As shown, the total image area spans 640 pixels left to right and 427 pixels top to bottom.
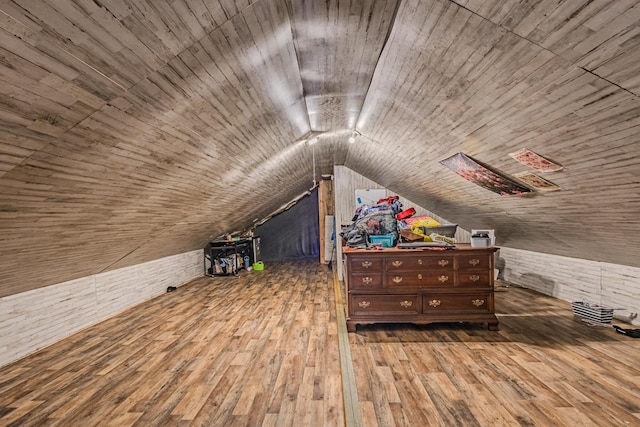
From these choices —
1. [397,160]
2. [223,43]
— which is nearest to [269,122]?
[223,43]

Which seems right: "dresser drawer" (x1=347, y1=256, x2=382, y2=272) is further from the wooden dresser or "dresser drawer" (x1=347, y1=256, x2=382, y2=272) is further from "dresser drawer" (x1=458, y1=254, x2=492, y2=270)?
"dresser drawer" (x1=458, y1=254, x2=492, y2=270)

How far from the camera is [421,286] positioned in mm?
3928

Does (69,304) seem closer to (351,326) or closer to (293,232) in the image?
(351,326)

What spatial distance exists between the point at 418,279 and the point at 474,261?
65cm

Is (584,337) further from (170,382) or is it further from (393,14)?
(170,382)

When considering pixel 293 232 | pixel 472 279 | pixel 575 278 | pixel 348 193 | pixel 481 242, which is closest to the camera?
pixel 472 279

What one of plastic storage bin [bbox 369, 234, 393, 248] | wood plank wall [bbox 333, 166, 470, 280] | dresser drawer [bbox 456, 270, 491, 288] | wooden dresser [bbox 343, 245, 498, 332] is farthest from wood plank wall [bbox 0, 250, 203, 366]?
dresser drawer [bbox 456, 270, 491, 288]

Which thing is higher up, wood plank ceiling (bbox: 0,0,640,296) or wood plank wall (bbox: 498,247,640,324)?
wood plank ceiling (bbox: 0,0,640,296)

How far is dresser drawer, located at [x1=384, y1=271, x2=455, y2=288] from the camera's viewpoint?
12.8ft

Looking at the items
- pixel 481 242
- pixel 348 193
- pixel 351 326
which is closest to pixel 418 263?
pixel 481 242

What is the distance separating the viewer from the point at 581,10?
1.51m

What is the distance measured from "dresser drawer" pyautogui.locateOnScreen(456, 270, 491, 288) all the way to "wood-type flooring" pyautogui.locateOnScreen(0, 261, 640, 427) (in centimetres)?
51

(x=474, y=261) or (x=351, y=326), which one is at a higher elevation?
(x=474, y=261)

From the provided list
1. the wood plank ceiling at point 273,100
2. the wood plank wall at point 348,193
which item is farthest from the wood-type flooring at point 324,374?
the wood plank wall at point 348,193
